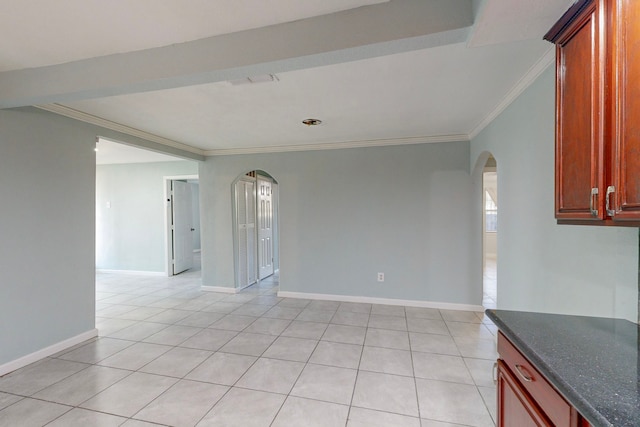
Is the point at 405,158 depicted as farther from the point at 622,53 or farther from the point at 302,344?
the point at 622,53

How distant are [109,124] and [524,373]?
4083 millimetres

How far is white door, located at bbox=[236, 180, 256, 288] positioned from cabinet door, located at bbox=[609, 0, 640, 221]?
4521 millimetres

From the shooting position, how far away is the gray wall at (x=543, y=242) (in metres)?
1.32

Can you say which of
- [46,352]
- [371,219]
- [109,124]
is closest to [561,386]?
[371,219]

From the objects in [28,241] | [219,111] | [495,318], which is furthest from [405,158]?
[28,241]

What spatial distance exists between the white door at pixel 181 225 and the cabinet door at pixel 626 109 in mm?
6573

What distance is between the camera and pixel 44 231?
2.64 meters

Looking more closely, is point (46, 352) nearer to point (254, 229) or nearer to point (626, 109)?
point (254, 229)

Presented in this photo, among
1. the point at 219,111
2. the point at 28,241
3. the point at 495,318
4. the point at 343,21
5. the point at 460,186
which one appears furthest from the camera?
the point at 460,186

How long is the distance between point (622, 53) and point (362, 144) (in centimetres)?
319

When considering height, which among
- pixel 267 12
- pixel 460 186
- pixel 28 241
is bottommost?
pixel 28 241

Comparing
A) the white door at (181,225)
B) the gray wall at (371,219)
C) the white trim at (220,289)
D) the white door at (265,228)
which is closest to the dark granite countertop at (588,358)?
the gray wall at (371,219)

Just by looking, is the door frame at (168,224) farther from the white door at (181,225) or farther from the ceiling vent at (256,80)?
the ceiling vent at (256,80)

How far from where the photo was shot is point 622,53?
94cm
